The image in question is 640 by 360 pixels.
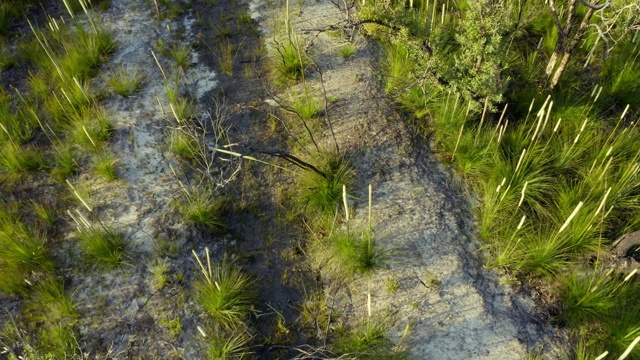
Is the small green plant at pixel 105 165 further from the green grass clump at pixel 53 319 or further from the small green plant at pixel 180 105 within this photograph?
the green grass clump at pixel 53 319

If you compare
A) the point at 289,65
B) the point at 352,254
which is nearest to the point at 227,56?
the point at 289,65

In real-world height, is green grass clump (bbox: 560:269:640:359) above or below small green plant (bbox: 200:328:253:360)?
below

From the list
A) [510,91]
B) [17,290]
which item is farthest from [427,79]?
[17,290]

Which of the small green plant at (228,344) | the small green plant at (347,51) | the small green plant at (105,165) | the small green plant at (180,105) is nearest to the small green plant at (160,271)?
the small green plant at (228,344)

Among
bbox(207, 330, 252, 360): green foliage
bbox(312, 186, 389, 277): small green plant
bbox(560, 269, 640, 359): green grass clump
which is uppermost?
bbox(312, 186, 389, 277): small green plant

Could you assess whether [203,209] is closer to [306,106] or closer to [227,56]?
[306,106]

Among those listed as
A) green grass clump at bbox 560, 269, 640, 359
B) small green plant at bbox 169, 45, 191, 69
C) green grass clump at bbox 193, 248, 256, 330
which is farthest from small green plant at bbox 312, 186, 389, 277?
small green plant at bbox 169, 45, 191, 69

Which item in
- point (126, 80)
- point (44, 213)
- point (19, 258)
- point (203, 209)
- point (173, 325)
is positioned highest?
point (126, 80)

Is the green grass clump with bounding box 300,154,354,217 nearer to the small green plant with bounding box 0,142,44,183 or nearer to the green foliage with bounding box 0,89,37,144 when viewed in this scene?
the small green plant with bounding box 0,142,44,183
